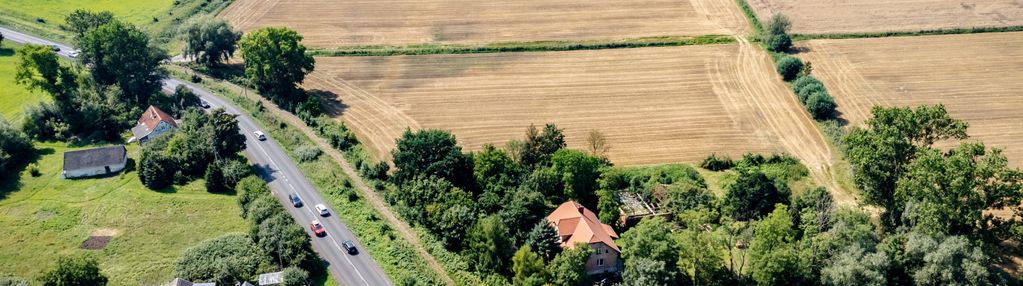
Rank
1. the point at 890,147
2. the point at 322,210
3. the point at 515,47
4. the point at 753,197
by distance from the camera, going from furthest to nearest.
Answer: the point at 515,47 < the point at 322,210 < the point at 753,197 < the point at 890,147

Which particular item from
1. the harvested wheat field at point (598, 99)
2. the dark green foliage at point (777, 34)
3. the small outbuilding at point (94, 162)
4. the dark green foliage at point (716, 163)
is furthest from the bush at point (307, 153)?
the dark green foliage at point (777, 34)

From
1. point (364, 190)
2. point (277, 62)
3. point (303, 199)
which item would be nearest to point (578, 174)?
point (364, 190)

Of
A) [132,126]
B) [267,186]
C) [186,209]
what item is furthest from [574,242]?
[132,126]

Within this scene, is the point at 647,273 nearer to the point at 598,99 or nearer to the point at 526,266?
the point at 526,266

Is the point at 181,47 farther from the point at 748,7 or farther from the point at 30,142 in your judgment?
the point at 748,7

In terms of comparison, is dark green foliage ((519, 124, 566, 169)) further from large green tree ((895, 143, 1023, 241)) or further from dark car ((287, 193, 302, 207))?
large green tree ((895, 143, 1023, 241))

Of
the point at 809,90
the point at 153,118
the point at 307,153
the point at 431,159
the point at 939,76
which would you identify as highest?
the point at 939,76
